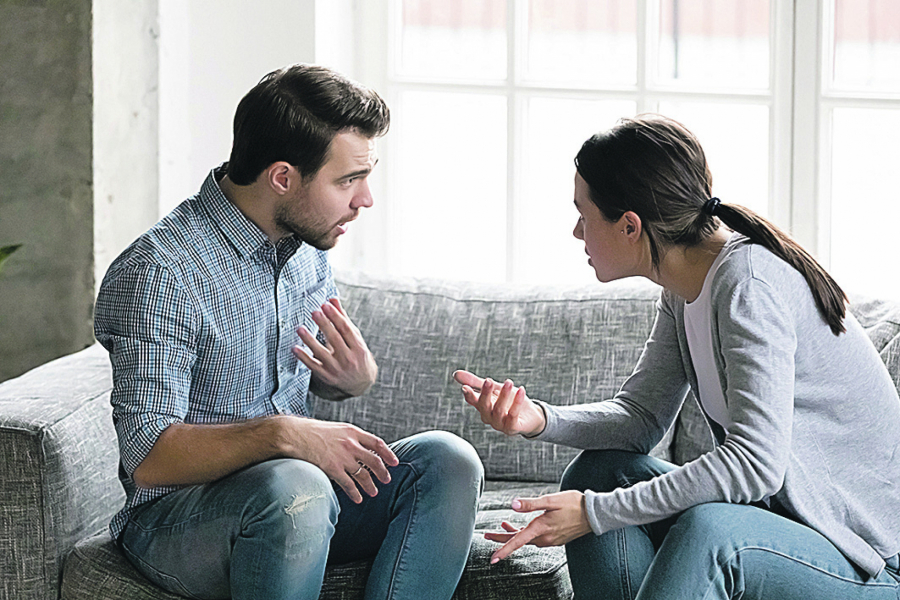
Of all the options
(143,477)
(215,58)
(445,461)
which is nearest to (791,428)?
(445,461)

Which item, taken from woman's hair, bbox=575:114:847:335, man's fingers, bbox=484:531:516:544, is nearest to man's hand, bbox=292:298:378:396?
man's fingers, bbox=484:531:516:544

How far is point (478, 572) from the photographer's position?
1.59 m

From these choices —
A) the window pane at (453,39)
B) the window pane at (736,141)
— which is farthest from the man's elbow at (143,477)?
the window pane at (736,141)

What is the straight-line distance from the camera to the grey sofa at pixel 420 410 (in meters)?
1.59

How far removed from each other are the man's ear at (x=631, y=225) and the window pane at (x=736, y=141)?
4.07 ft

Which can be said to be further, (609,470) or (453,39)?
(453,39)

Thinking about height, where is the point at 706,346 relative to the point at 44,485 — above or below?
above

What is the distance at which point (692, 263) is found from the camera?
1463 mm

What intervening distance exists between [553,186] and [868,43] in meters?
0.85

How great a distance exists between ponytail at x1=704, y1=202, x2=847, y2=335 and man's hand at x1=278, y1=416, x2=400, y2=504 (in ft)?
1.92

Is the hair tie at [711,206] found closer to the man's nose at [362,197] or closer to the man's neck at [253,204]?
the man's nose at [362,197]

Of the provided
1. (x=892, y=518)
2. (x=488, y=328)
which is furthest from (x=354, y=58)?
(x=892, y=518)

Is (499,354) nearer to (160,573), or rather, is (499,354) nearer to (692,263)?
(692,263)

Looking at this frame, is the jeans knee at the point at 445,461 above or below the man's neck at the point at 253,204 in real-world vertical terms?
below
